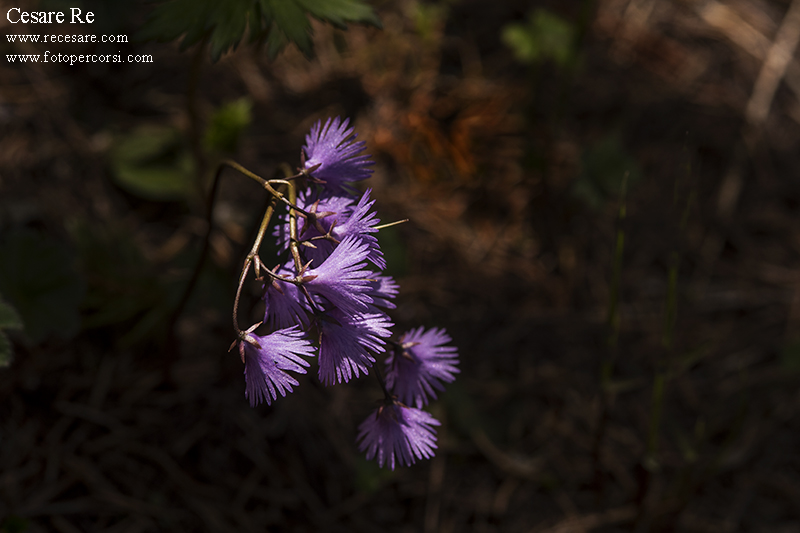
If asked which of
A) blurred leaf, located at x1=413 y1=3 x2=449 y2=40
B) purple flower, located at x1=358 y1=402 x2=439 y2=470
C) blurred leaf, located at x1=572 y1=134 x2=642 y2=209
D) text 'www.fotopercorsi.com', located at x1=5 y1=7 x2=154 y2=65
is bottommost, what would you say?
purple flower, located at x1=358 y1=402 x2=439 y2=470

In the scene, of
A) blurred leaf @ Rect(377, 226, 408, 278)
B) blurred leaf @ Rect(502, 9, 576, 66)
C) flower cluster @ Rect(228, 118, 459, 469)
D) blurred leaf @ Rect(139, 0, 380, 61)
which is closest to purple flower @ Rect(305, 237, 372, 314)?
flower cluster @ Rect(228, 118, 459, 469)

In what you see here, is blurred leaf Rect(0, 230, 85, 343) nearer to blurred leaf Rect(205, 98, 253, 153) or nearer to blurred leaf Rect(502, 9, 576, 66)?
blurred leaf Rect(205, 98, 253, 153)

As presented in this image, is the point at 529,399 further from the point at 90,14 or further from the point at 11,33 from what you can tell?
the point at 11,33

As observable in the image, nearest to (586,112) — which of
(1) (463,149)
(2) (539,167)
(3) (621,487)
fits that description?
(2) (539,167)

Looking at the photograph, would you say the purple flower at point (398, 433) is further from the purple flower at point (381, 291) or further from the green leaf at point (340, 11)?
the green leaf at point (340, 11)

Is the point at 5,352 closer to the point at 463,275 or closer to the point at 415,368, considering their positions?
the point at 415,368

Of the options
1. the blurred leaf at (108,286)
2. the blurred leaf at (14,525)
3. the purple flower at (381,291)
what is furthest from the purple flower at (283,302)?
the blurred leaf at (108,286)
